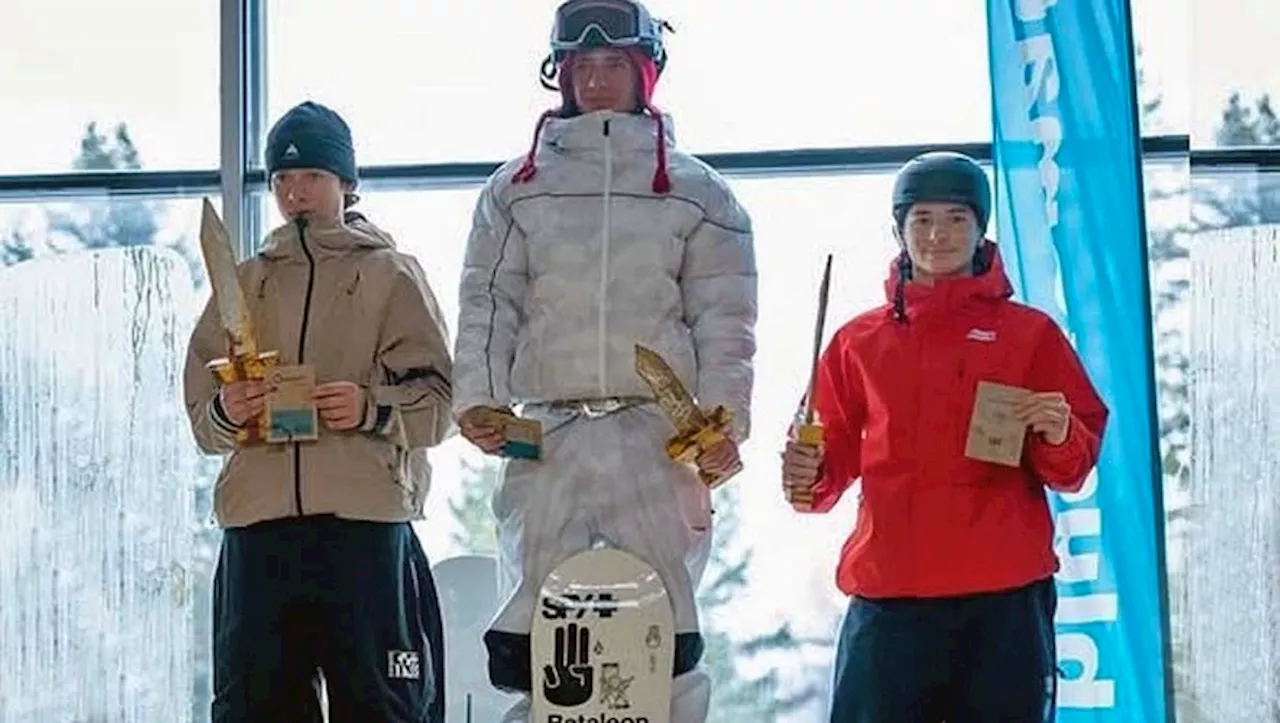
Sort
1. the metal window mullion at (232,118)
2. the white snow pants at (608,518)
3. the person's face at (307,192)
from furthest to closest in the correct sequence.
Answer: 1. the metal window mullion at (232,118)
2. the person's face at (307,192)
3. the white snow pants at (608,518)

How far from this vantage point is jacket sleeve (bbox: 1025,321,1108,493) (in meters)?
2.59

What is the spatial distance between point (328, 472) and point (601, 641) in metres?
0.52

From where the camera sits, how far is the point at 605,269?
274cm

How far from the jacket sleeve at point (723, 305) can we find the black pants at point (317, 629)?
60 centimetres

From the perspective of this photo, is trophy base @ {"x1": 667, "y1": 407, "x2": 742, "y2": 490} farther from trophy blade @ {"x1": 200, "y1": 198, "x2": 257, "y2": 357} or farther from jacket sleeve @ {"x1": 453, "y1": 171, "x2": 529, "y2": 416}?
trophy blade @ {"x1": 200, "y1": 198, "x2": 257, "y2": 357}

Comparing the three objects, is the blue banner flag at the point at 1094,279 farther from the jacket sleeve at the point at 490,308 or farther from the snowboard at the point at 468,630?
the snowboard at the point at 468,630

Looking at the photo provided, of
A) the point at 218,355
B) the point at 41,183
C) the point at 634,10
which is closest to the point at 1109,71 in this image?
the point at 634,10

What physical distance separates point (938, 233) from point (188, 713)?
2062mm

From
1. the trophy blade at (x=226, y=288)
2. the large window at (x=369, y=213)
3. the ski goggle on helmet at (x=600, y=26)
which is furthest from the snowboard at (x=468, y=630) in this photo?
the ski goggle on helmet at (x=600, y=26)

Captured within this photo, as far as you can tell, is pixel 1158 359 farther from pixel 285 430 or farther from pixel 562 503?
pixel 285 430

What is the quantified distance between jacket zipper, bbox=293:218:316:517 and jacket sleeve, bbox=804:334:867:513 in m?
0.83

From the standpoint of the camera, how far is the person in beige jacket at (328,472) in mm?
2734

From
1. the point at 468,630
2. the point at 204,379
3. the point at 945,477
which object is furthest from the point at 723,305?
the point at 468,630

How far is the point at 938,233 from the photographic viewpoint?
8.87 feet
